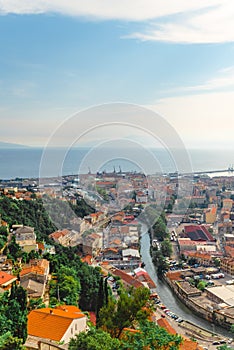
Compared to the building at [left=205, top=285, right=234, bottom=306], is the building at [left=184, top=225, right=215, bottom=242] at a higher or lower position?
higher

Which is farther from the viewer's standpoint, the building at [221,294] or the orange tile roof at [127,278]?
the orange tile roof at [127,278]

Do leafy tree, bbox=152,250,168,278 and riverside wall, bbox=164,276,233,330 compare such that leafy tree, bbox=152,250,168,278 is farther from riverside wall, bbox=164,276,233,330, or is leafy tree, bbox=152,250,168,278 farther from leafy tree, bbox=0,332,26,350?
leafy tree, bbox=0,332,26,350

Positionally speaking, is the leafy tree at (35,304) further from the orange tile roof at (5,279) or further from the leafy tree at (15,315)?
the leafy tree at (15,315)

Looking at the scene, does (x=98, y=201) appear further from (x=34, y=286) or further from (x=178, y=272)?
(x=34, y=286)

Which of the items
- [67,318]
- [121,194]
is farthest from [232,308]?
[67,318]

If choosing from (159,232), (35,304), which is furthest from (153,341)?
(159,232)

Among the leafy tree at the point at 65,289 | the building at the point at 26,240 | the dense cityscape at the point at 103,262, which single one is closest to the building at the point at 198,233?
the dense cityscape at the point at 103,262

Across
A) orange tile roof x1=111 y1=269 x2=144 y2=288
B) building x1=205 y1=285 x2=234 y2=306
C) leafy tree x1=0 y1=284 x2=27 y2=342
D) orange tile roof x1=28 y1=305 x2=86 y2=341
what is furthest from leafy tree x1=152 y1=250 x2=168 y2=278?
leafy tree x1=0 y1=284 x2=27 y2=342
